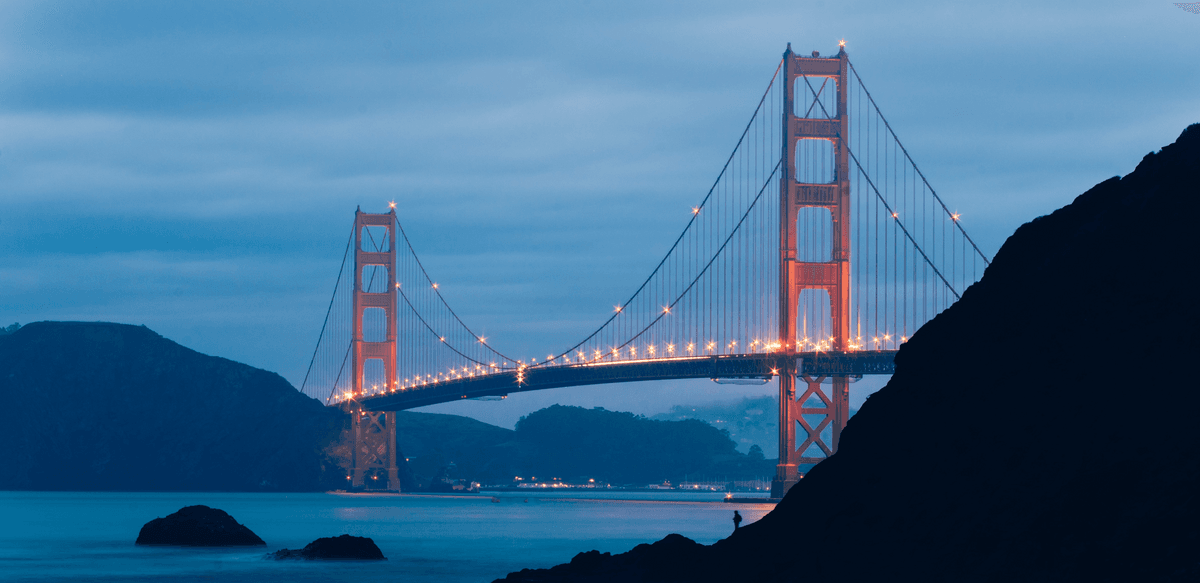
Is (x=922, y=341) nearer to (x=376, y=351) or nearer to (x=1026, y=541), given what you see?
(x=1026, y=541)

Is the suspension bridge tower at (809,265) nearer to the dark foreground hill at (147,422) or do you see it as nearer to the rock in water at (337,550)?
the rock in water at (337,550)

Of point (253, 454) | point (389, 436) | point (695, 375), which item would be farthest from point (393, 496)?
point (695, 375)

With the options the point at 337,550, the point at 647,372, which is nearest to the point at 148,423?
the point at 647,372

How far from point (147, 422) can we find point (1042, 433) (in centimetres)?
12212

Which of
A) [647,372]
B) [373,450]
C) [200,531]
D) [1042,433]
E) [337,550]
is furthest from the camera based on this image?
[373,450]

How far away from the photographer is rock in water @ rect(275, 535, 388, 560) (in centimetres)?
4175

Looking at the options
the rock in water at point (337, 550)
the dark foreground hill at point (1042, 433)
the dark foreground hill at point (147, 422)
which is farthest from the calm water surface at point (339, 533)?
the dark foreground hill at point (147, 422)

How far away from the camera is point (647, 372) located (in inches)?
2790

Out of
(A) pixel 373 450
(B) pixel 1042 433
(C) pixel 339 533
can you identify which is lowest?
(C) pixel 339 533

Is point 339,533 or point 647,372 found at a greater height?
point 647,372

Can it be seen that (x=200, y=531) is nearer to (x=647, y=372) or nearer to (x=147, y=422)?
(x=647, y=372)

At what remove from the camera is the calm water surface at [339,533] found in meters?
39.8

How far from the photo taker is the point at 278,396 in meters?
132

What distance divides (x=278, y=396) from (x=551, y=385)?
58357 millimetres
